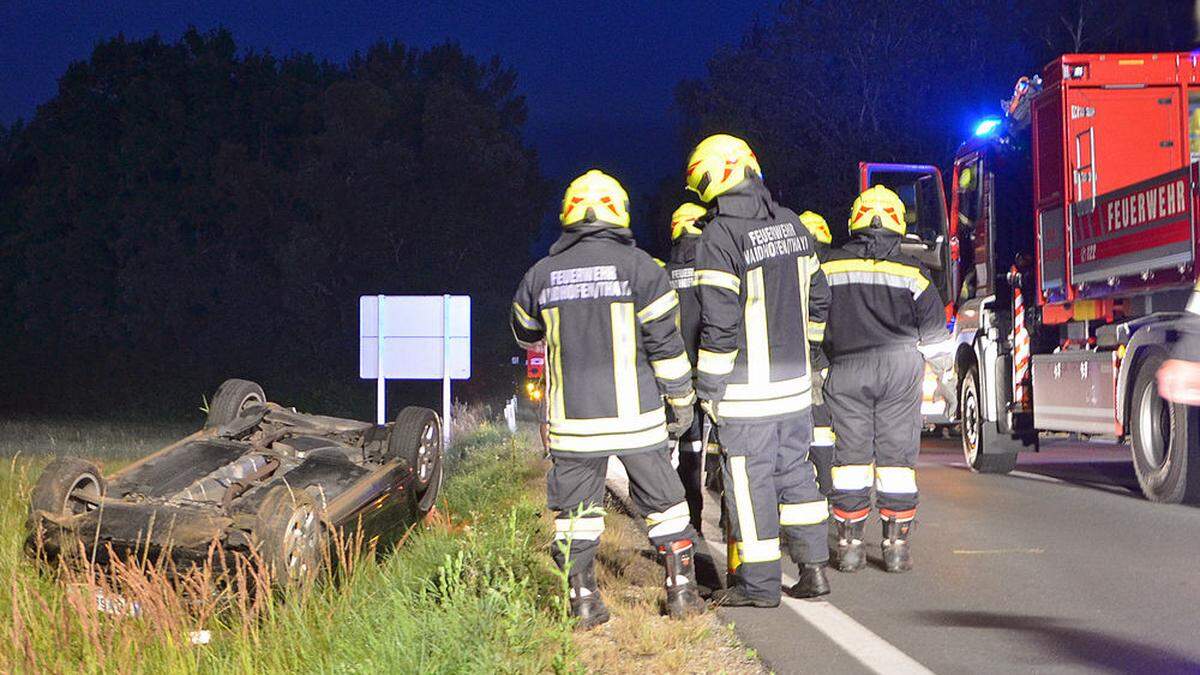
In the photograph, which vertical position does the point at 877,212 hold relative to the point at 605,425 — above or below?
above

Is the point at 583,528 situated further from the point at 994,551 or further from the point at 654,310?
the point at 994,551

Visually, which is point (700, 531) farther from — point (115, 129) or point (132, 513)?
point (115, 129)

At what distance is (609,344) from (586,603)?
1083mm

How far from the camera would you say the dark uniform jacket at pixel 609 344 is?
604 cm

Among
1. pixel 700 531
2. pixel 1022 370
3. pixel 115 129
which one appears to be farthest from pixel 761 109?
pixel 700 531

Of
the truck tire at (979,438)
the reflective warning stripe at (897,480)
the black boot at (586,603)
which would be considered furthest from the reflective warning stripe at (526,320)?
the truck tire at (979,438)

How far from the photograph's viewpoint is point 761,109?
41.3m

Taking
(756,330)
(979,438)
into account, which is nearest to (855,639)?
(756,330)

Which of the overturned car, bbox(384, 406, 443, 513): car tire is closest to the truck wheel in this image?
the overturned car

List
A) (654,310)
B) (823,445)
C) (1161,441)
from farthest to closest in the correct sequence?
(1161,441) < (823,445) < (654,310)

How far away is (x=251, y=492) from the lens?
7219 mm

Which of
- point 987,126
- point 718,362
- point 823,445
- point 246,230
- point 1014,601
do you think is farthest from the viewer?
point 246,230

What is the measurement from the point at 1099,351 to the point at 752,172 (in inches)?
223

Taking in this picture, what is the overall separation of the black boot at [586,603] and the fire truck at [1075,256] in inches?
157
